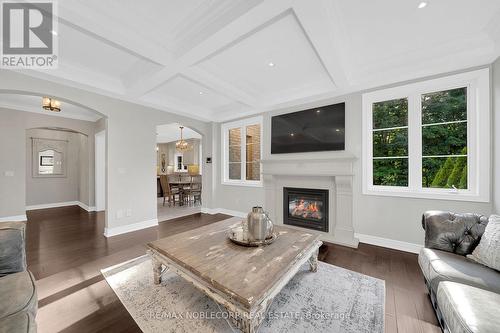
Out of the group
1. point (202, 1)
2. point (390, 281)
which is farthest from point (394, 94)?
point (202, 1)

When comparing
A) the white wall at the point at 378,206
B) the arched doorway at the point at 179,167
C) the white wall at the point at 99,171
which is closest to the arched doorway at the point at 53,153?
the white wall at the point at 99,171

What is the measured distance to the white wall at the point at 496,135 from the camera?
2.28 metres

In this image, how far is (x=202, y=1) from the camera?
1766 millimetres

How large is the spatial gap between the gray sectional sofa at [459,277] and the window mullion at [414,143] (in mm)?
1078

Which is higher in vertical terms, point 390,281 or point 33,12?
point 33,12

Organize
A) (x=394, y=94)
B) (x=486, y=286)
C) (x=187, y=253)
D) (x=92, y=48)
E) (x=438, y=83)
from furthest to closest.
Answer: (x=394, y=94) → (x=438, y=83) → (x=92, y=48) → (x=187, y=253) → (x=486, y=286)

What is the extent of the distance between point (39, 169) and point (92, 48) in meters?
5.88

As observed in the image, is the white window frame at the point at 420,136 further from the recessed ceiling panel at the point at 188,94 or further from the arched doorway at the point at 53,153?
the arched doorway at the point at 53,153

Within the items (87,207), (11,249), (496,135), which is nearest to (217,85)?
(11,249)

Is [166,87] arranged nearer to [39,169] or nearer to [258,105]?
[258,105]

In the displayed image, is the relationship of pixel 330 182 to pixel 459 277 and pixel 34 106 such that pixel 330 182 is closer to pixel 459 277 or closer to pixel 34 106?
pixel 459 277

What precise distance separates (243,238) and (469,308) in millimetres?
1604

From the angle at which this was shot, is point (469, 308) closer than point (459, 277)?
Yes

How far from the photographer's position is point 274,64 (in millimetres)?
2816
